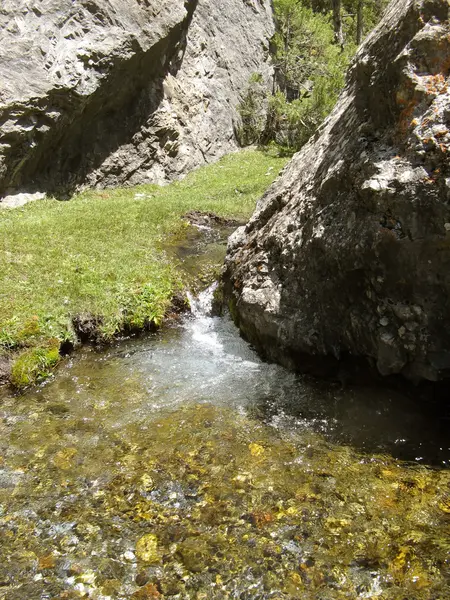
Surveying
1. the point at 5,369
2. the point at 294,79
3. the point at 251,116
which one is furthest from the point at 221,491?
the point at 294,79

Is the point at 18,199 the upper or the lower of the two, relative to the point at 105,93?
lower

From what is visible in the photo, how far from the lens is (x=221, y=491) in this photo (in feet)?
18.7

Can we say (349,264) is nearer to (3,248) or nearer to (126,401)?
(126,401)

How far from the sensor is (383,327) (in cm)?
674

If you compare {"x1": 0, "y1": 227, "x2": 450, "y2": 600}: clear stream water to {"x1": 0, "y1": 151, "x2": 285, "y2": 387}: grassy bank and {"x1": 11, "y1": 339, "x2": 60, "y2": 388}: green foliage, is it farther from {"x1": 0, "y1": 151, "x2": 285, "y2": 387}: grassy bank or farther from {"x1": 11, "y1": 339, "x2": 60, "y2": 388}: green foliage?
{"x1": 0, "y1": 151, "x2": 285, "y2": 387}: grassy bank

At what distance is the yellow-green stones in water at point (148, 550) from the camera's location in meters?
4.84

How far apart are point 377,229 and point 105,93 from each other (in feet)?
56.6

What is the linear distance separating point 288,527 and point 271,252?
4921 millimetres

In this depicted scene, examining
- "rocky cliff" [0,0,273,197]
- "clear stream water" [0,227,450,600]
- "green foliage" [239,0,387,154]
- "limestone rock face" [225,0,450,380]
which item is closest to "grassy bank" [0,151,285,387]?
"clear stream water" [0,227,450,600]

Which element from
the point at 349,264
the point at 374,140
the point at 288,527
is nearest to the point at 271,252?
the point at 349,264

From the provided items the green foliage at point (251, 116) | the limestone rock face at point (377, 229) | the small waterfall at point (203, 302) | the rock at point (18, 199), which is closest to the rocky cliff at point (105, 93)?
the rock at point (18, 199)

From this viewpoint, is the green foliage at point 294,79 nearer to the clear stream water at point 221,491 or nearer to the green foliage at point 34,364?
the green foliage at point 34,364

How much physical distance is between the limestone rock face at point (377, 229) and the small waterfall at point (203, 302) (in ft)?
8.19

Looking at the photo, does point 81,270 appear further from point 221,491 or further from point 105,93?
point 105,93
